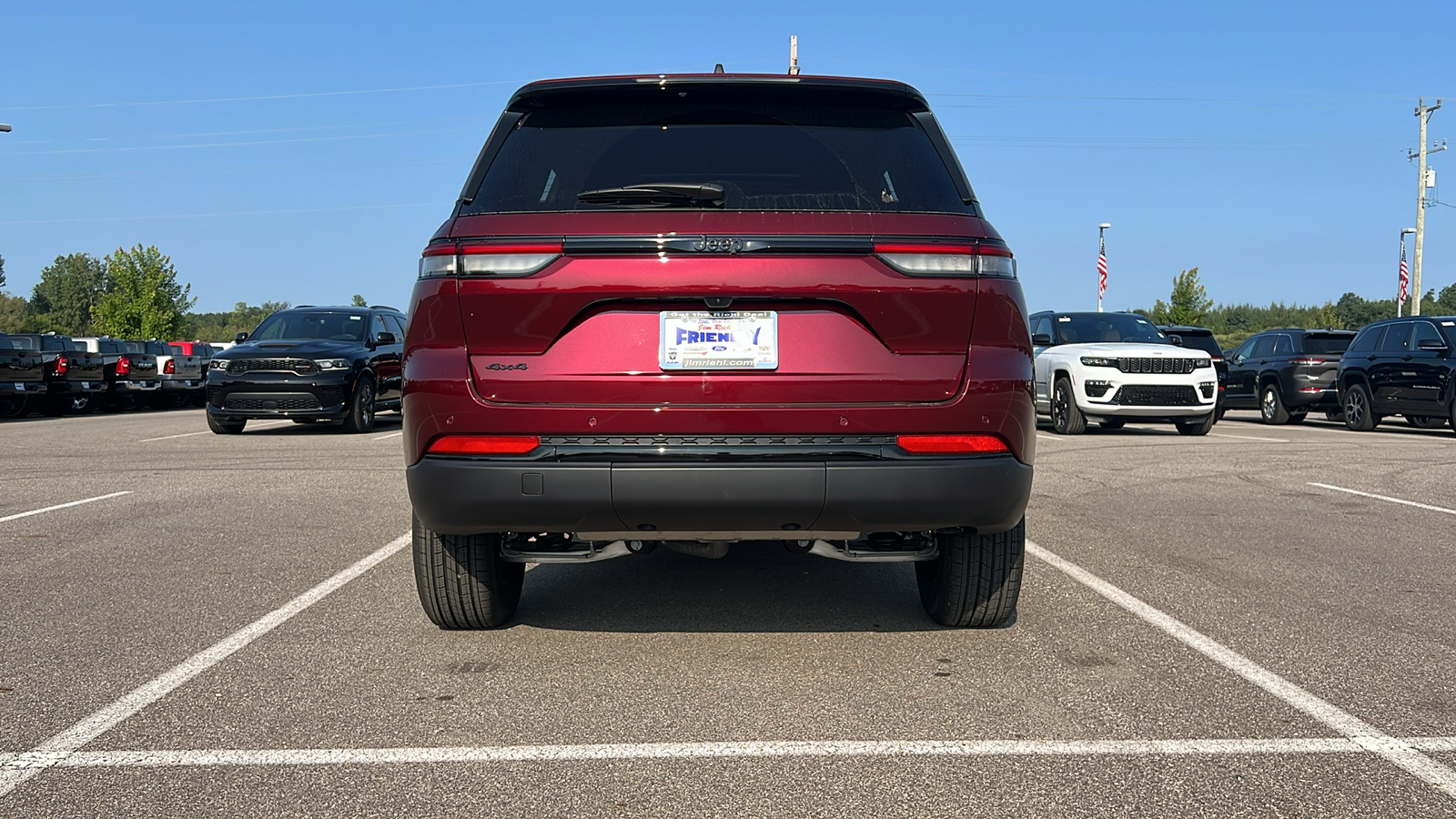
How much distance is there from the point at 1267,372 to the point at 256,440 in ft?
54.6

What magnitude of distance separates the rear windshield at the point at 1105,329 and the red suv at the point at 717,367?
42.9ft

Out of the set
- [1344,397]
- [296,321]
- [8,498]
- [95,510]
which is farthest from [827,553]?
[1344,397]

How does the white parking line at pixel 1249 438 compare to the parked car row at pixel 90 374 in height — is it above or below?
below

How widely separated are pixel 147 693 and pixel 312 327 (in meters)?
14.1

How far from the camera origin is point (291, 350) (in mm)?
15789

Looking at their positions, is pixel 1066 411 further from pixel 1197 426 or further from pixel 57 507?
pixel 57 507

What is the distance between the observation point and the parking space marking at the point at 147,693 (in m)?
3.12

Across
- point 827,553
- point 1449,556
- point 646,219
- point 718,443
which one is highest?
point 646,219

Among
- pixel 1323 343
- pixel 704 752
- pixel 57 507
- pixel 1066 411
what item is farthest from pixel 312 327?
pixel 1323 343

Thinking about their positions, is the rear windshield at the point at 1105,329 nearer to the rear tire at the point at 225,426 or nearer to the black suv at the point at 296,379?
the black suv at the point at 296,379

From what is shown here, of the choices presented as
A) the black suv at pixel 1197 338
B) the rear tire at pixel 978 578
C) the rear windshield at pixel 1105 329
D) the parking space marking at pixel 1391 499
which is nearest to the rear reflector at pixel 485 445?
the rear tire at pixel 978 578

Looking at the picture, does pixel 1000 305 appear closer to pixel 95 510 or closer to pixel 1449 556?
pixel 1449 556

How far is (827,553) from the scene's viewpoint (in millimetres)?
4105

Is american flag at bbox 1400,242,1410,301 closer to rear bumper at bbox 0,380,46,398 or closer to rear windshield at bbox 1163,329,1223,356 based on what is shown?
rear windshield at bbox 1163,329,1223,356
